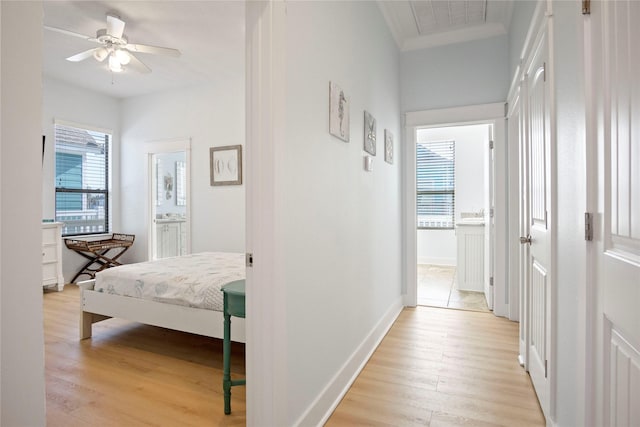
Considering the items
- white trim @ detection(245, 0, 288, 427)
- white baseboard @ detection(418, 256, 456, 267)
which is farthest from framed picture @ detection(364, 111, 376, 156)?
white baseboard @ detection(418, 256, 456, 267)

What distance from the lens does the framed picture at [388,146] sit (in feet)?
10.8

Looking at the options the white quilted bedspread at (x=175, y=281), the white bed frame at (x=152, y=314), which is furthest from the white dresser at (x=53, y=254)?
the white quilted bedspread at (x=175, y=281)

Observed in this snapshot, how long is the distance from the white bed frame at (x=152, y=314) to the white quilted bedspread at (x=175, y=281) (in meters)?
0.05

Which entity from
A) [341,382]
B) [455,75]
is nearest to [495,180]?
[455,75]

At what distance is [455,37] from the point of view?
3.73m

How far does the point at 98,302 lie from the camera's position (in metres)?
2.99

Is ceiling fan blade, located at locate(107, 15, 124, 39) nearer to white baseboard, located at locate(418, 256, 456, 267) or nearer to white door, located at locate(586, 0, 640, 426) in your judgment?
white door, located at locate(586, 0, 640, 426)

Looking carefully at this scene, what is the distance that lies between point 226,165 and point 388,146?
2434mm

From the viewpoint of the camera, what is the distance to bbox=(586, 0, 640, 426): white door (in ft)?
2.82

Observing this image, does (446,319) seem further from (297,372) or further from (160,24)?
(160,24)

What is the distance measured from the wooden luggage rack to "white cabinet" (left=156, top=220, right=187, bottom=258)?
387mm

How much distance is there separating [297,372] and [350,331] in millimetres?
753

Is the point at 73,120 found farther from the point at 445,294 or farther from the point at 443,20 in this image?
the point at 445,294

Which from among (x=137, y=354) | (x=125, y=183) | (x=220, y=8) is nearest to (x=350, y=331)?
(x=137, y=354)
